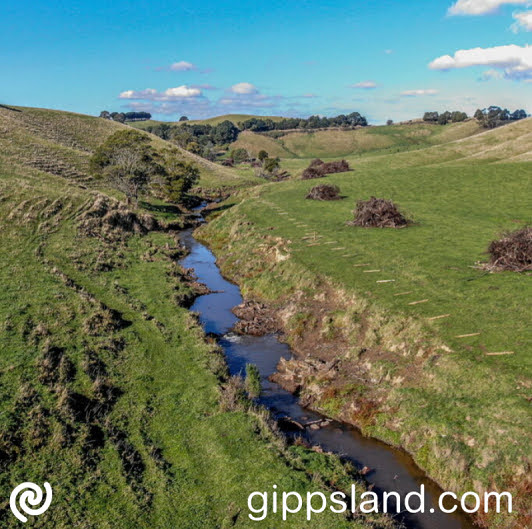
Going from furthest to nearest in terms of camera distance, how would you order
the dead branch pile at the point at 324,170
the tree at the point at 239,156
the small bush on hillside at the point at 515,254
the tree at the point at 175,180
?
the tree at the point at 239,156
the dead branch pile at the point at 324,170
the tree at the point at 175,180
the small bush on hillside at the point at 515,254

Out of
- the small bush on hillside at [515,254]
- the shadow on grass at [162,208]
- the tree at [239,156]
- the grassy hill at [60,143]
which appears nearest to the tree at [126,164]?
the shadow on grass at [162,208]

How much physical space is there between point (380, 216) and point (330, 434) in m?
31.5

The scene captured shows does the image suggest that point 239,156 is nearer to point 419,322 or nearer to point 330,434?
point 419,322

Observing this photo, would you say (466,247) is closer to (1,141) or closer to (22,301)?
(22,301)

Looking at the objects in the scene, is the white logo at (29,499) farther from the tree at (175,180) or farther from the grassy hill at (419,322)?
the tree at (175,180)

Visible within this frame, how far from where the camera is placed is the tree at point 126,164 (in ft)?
231

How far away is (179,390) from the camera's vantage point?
843 inches

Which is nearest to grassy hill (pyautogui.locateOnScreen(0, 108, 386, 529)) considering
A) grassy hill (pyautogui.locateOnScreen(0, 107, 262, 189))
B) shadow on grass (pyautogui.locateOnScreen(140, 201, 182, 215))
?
shadow on grass (pyautogui.locateOnScreen(140, 201, 182, 215))

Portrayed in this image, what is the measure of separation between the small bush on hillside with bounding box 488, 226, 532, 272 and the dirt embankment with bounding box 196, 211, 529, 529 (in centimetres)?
1046

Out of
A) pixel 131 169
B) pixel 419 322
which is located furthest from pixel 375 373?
pixel 131 169

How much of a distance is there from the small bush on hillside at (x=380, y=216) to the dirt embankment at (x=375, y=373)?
48.0ft

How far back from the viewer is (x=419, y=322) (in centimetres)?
2428

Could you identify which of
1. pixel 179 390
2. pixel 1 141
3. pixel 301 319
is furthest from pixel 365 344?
pixel 1 141

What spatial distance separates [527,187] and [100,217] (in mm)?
56072
